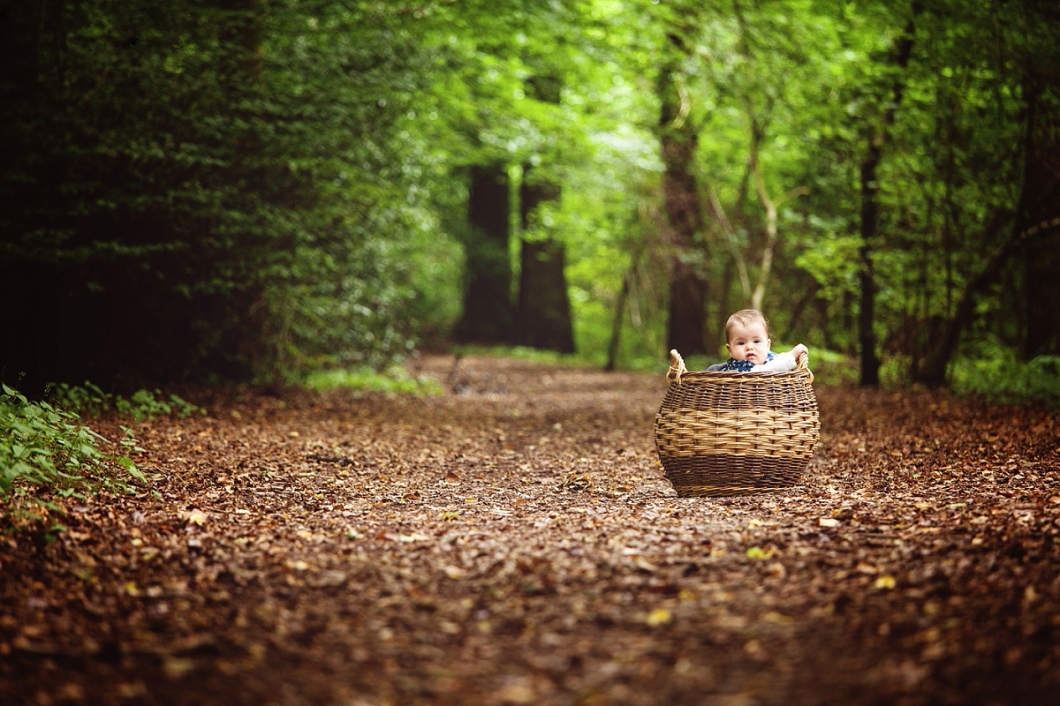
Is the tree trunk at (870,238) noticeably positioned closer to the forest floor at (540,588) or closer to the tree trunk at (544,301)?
the forest floor at (540,588)

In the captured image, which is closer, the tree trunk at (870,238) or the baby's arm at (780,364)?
the baby's arm at (780,364)

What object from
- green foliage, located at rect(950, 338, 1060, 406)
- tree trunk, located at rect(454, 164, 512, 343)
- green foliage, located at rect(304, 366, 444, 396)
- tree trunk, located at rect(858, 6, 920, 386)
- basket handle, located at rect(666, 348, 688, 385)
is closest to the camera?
basket handle, located at rect(666, 348, 688, 385)

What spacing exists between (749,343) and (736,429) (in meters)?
0.60

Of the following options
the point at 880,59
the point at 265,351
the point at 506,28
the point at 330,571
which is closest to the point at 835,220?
the point at 880,59

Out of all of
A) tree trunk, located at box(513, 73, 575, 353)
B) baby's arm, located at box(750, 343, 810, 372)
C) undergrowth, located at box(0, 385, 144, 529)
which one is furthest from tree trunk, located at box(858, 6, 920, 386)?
tree trunk, located at box(513, 73, 575, 353)

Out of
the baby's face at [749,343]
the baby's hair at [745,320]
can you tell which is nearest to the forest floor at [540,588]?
the baby's face at [749,343]

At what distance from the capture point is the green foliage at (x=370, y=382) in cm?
1323

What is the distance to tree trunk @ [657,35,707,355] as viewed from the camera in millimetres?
17859

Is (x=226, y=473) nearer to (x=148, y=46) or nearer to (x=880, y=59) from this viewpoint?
(x=148, y=46)

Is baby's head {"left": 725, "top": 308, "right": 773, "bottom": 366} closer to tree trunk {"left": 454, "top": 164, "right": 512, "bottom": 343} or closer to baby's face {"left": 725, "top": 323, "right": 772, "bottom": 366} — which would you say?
baby's face {"left": 725, "top": 323, "right": 772, "bottom": 366}

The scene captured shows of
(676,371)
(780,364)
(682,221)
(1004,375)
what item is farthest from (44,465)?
(682,221)

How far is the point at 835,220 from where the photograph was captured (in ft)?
52.5

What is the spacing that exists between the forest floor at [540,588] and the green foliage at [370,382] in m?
5.91

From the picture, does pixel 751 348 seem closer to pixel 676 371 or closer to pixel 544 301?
pixel 676 371
